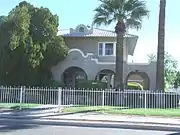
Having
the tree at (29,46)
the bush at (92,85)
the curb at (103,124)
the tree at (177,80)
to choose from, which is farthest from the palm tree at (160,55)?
the tree at (177,80)

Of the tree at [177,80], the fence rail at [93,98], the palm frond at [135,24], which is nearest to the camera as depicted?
the fence rail at [93,98]

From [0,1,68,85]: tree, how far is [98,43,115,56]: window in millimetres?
4123

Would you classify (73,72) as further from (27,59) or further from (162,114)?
(162,114)

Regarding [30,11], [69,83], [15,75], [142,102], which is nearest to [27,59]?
[15,75]

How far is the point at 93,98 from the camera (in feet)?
90.2

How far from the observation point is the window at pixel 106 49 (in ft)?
135

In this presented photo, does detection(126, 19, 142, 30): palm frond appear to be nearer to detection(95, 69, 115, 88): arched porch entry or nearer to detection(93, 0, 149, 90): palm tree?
detection(93, 0, 149, 90): palm tree

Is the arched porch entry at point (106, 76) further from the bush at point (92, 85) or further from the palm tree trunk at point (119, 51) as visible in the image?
the palm tree trunk at point (119, 51)

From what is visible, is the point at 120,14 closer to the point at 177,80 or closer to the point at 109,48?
the point at 109,48

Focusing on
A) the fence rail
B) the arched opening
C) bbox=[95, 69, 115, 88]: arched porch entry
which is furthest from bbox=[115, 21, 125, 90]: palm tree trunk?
the arched opening

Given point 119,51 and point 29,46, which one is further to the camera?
point 29,46

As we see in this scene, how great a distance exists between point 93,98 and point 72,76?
16.1m

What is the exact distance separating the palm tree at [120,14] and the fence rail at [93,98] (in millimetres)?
6527

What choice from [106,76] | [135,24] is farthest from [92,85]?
[106,76]
